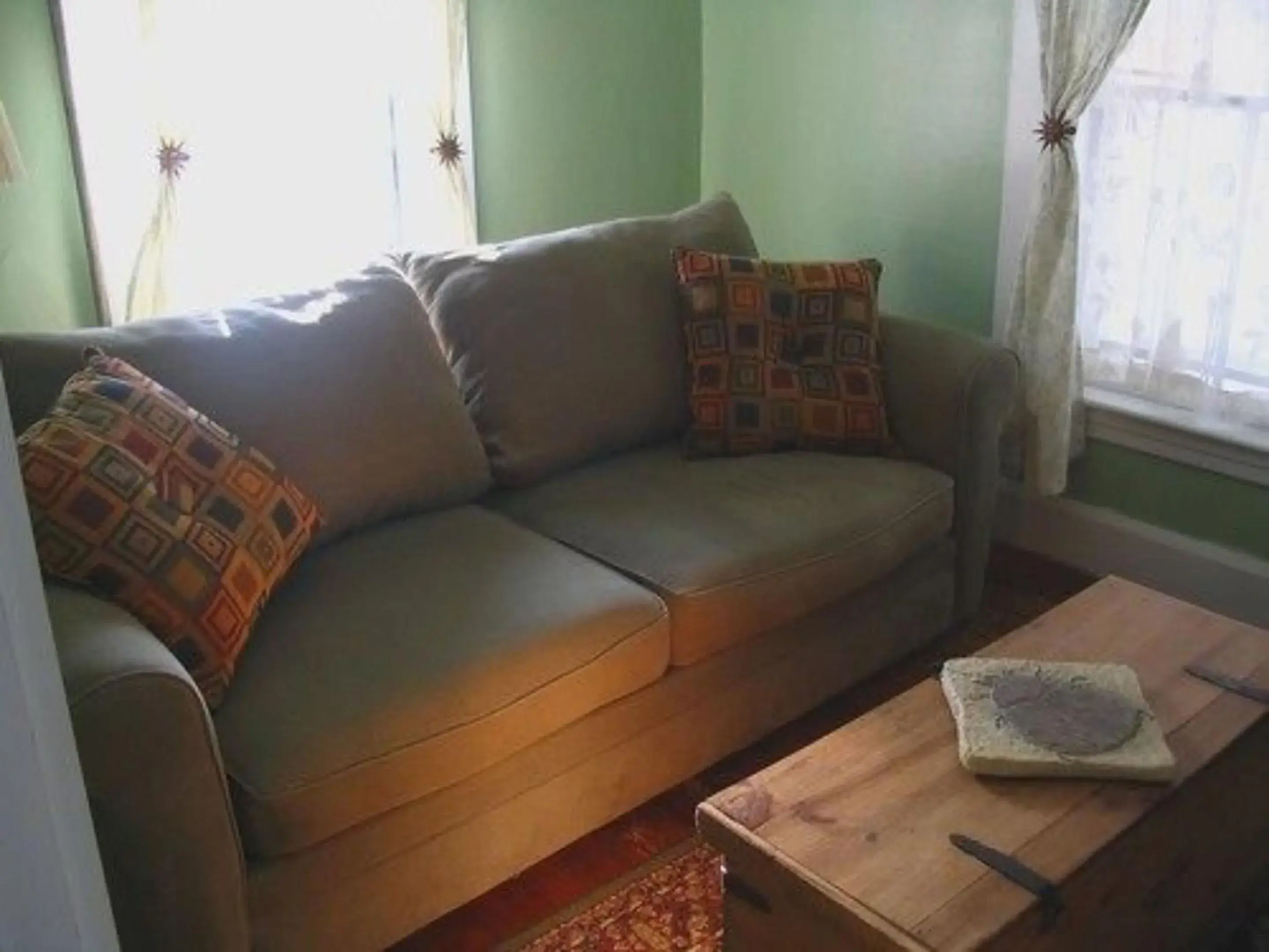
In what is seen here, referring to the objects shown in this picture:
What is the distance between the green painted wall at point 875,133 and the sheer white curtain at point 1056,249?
21cm

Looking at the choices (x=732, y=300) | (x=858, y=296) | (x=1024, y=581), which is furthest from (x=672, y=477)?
(x=1024, y=581)

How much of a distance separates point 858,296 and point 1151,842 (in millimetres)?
1356

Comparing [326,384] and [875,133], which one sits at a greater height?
[875,133]

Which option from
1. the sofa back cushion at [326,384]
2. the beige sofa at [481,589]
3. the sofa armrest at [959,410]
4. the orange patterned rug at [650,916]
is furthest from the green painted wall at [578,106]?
the orange patterned rug at [650,916]

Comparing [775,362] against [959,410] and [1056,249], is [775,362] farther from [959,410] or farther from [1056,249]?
[1056,249]

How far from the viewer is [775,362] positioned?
2590 mm

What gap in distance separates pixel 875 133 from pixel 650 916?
2058 millimetres

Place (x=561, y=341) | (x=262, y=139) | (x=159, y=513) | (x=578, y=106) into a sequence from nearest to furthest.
Result: (x=159, y=513) → (x=561, y=341) → (x=262, y=139) → (x=578, y=106)

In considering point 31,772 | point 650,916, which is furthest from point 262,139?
point 31,772

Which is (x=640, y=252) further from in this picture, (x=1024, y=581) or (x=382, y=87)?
(x=1024, y=581)

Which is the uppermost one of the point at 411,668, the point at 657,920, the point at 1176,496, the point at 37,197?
the point at 37,197

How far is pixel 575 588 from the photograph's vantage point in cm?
202

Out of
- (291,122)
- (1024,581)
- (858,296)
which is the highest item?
(291,122)

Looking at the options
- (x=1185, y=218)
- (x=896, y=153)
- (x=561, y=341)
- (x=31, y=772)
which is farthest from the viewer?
(x=896, y=153)
